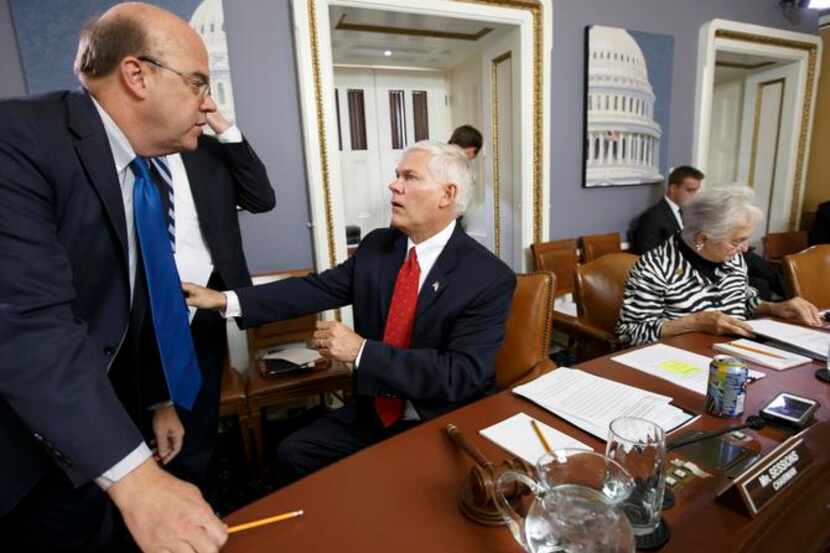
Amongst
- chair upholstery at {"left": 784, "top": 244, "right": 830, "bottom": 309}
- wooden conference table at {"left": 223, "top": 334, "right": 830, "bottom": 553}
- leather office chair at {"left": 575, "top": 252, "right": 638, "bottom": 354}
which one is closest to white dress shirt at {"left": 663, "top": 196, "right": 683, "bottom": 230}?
chair upholstery at {"left": 784, "top": 244, "right": 830, "bottom": 309}

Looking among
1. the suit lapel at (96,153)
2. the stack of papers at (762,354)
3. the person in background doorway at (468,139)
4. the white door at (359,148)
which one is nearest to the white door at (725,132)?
the person in background doorway at (468,139)

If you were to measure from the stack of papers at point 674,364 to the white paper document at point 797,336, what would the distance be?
0.95ft

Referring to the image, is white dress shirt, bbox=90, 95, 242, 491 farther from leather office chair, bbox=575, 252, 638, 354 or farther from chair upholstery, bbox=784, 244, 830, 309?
chair upholstery, bbox=784, 244, 830, 309

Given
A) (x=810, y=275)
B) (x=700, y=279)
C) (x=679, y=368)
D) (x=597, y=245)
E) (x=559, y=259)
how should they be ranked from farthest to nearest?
1. (x=597, y=245)
2. (x=559, y=259)
3. (x=810, y=275)
4. (x=700, y=279)
5. (x=679, y=368)

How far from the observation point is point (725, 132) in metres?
5.62

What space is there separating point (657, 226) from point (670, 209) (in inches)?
7.4

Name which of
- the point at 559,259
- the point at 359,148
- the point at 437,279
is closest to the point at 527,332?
the point at 437,279

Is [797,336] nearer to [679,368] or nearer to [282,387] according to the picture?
[679,368]

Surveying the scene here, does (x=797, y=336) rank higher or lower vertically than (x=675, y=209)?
lower

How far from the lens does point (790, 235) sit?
418 centimetres

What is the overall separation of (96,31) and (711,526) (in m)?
1.48

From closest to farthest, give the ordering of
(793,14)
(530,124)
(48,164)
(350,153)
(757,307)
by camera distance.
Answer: (48,164)
(757,307)
(530,124)
(793,14)
(350,153)

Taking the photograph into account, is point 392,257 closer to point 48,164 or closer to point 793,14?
point 48,164

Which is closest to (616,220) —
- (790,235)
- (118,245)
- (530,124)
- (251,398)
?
(530,124)
